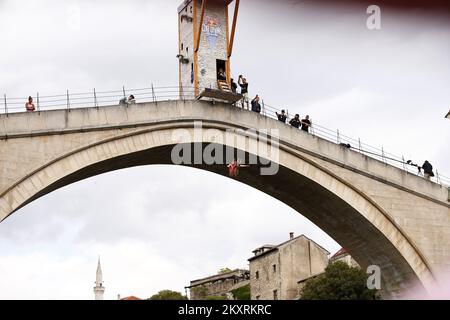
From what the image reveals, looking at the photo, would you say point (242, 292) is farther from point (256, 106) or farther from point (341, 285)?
point (256, 106)

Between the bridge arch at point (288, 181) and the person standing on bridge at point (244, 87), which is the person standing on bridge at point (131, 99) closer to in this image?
the bridge arch at point (288, 181)

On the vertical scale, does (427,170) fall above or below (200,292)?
above

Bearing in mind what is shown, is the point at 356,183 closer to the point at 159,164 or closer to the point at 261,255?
the point at 159,164

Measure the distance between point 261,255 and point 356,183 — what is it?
2385 centimetres

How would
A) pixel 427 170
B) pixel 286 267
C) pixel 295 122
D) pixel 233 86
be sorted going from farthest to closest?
pixel 286 267, pixel 427 170, pixel 295 122, pixel 233 86

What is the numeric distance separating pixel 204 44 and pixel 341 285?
42.1 feet

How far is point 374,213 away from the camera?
2606 cm

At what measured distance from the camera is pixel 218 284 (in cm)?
5800

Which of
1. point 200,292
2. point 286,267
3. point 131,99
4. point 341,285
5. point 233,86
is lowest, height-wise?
point 341,285

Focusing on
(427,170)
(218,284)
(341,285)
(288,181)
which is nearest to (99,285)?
(341,285)

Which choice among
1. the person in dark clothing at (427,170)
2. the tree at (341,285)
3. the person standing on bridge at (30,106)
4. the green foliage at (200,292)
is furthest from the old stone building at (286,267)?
the person standing on bridge at (30,106)

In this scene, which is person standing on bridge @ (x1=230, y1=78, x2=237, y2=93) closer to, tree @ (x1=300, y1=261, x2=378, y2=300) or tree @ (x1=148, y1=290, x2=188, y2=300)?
tree @ (x1=300, y1=261, x2=378, y2=300)
